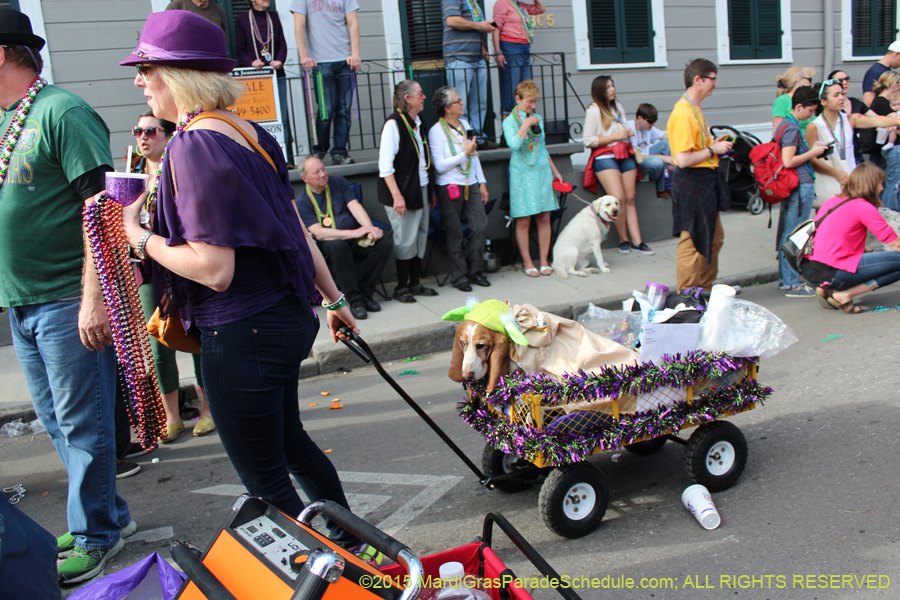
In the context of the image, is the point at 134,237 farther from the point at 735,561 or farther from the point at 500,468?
the point at 735,561

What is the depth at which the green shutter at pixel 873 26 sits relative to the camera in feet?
45.1

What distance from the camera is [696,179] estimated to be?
662cm

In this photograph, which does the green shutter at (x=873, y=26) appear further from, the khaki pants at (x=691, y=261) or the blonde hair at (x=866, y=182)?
the khaki pants at (x=691, y=261)

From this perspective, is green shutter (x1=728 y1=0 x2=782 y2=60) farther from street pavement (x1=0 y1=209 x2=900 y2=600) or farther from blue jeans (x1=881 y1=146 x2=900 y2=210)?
street pavement (x1=0 y1=209 x2=900 y2=600)

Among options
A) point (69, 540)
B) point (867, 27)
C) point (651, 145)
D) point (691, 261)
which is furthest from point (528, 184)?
point (867, 27)

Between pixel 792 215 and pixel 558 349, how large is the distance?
5.57 meters

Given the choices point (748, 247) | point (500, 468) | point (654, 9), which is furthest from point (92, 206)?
point (654, 9)

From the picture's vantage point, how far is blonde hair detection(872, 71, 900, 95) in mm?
9766

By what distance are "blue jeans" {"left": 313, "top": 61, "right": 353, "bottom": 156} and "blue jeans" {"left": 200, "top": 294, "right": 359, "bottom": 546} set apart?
6.43 metres

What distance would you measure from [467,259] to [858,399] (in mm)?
4726

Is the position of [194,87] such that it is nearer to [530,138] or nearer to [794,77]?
[530,138]

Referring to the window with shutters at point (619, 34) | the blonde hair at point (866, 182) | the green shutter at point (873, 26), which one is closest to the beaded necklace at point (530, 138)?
the window with shutters at point (619, 34)

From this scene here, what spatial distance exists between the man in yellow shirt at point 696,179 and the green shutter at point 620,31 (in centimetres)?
482

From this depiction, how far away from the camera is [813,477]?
142 inches
